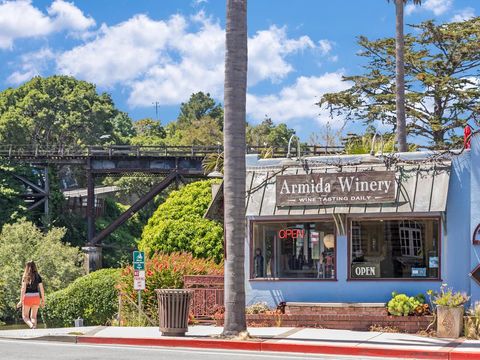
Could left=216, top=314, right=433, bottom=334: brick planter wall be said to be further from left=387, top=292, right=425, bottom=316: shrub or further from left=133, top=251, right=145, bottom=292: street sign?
left=133, top=251, right=145, bottom=292: street sign

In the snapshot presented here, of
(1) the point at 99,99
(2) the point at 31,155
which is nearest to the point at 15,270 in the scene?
(2) the point at 31,155

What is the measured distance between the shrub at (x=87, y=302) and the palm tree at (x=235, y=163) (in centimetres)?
1209

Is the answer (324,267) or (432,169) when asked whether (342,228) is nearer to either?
(324,267)

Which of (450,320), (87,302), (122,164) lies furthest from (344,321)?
(122,164)

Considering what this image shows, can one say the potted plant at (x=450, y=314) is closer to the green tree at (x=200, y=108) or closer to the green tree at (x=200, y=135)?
the green tree at (x=200, y=135)

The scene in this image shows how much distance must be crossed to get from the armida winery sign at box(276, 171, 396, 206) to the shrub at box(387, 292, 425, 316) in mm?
2264

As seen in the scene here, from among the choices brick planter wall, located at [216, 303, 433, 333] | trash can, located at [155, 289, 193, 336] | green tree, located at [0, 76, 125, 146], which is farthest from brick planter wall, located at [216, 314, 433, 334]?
green tree, located at [0, 76, 125, 146]

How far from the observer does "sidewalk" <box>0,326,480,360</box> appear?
1728 cm

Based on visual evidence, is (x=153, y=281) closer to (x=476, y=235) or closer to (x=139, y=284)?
(x=139, y=284)

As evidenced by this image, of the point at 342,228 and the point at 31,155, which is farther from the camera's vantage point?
the point at 31,155

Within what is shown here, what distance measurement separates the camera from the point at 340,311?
70.9ft

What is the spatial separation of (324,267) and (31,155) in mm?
53587

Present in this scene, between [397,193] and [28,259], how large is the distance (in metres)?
30.6

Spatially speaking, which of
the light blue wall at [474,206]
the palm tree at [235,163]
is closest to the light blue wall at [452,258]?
the light blue wall at [474,206]
